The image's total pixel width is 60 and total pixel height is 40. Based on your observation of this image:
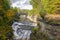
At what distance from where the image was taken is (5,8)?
347 inches

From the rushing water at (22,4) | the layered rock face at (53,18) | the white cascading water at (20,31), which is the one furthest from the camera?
the rushing water at (22,4)

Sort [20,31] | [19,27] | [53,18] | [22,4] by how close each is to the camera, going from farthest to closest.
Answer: [22,4] < [19,27] < [20,31] < [53,18]

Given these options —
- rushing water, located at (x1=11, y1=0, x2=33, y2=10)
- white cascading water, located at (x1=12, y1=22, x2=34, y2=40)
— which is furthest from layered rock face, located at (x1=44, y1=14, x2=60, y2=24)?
rushing water, located at (x1=11, y1=0, x2=33, y2=10)

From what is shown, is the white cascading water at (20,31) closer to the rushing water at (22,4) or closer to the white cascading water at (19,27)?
the white cascading water at (19,27)

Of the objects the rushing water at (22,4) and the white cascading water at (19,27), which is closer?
the white cascading water at (19,27)

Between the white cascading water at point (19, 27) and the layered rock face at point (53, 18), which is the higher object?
the layered rock face at point (53, 18)

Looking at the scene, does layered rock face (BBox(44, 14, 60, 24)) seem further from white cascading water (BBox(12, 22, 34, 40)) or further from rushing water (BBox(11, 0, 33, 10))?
rushing water (BBox(11, 0, 33, 10))

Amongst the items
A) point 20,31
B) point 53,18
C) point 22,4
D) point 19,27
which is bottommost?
point 20,31

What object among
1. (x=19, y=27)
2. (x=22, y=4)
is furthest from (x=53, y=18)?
(x=22, y=4)

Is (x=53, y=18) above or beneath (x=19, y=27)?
above

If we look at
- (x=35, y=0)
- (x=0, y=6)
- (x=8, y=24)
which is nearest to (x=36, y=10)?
(x=35, y=0)

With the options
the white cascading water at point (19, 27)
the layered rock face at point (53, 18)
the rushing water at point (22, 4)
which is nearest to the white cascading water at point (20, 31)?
the white cascading water at point (19, 27)

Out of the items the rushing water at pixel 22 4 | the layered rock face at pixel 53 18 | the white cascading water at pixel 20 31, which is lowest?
the white cascading water at pixel 20 31

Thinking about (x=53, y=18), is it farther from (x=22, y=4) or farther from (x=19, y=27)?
(x=22, y=4)
